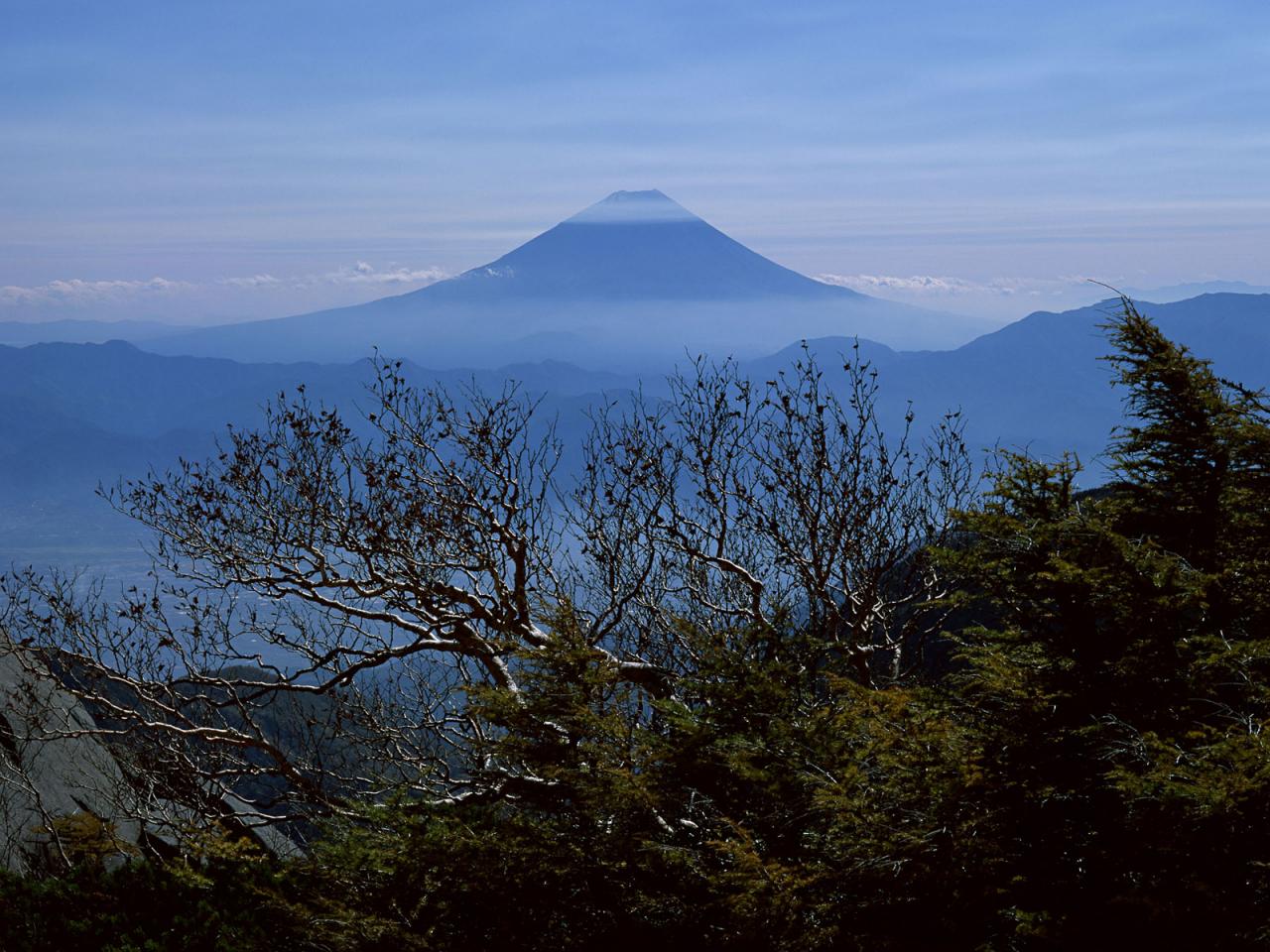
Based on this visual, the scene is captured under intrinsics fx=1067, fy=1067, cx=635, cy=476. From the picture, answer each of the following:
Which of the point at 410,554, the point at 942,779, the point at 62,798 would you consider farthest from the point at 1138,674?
the point at 62,798

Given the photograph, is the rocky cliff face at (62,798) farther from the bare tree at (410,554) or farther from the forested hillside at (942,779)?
the forested hillside at (942,779)

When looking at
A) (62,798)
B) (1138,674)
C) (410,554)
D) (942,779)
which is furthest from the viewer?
(62,798)

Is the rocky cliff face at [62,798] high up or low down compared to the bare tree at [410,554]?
down

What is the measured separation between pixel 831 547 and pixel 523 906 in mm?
7365

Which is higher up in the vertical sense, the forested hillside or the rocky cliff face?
the forested hillside

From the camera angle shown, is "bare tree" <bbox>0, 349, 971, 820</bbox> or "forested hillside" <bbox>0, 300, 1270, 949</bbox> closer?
"forested hillside" <bbox>0, 300, 1270, 949</bbox>

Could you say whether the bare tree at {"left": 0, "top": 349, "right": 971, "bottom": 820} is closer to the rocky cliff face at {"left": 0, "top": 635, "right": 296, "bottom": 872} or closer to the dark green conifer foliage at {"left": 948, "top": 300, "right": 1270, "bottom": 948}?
the rocky cliff face at {"left": 0, "top": 635, "right": 296, "bottom": 872}

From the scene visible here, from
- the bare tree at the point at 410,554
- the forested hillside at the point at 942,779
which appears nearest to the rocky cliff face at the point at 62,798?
the bare tree at the point at 410,554

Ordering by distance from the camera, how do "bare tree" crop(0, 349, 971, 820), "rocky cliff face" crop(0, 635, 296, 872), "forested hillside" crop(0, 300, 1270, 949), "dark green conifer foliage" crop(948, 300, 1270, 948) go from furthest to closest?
1. "rocky cliff face" crop(0, 635, 296, 872)
2. "bare tree" crop(0, 349, 971, 820)
3. "forested hillside" crop(0, 300, 1270, 949)
4. "dark green conifer foliage" crop(948, 300, 1270, 948)

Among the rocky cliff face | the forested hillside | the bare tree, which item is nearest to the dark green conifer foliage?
the forested hillside

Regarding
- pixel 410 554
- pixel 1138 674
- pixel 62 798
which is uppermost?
pixel 1138 674

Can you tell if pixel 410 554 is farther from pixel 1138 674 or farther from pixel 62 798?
pixel 1138 674

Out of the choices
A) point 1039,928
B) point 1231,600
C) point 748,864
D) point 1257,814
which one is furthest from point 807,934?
point 1231,600

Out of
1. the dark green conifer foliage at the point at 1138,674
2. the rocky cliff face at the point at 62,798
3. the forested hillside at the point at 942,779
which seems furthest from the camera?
the rocky cliff face at the point at 62,798
